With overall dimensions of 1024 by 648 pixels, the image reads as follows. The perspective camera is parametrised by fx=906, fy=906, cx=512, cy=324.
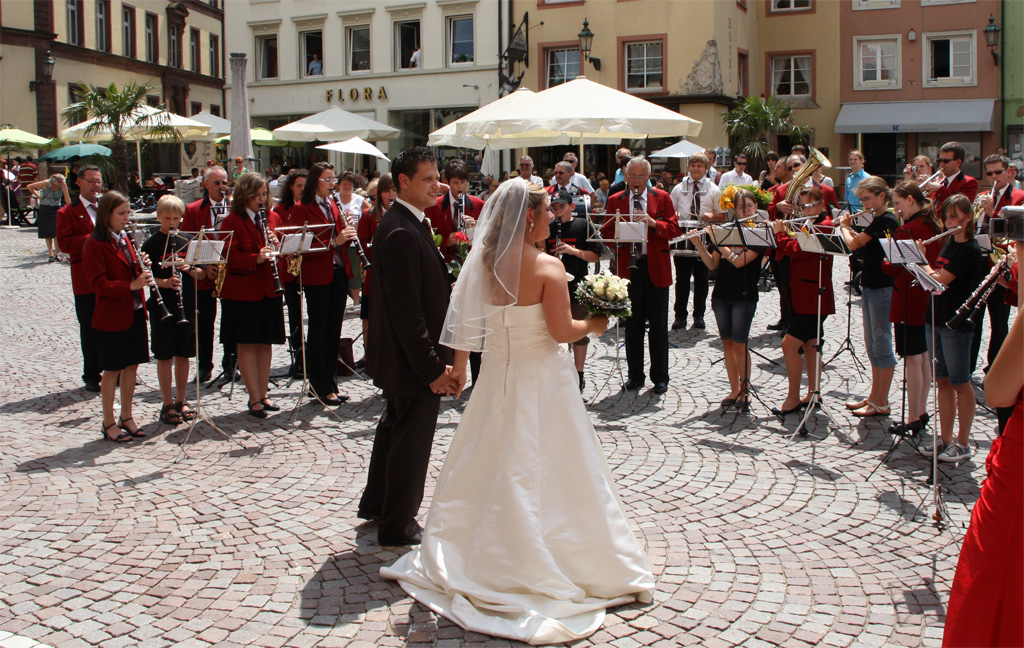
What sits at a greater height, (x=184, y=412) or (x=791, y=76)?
(x=791, y=76)

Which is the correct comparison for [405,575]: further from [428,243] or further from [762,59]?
[762,59]

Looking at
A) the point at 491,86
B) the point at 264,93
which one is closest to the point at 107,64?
the point at 264,93

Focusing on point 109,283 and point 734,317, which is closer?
point 109,283

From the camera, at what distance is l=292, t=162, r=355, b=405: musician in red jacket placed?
7.98 metres

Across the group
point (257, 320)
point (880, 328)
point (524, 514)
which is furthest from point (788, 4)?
point (524, 514)

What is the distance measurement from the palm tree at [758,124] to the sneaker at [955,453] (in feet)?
71.9

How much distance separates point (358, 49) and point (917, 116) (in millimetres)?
19684

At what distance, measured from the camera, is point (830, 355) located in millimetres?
9789

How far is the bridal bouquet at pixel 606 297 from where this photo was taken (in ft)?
15.3

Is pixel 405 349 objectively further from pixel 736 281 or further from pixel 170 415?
pixel 736 281

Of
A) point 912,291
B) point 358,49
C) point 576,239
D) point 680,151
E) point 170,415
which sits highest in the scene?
point 358,49

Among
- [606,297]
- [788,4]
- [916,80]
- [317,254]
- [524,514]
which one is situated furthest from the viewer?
[788,4]

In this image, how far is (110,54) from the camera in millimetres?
38875

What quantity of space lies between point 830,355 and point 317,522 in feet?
21.2
